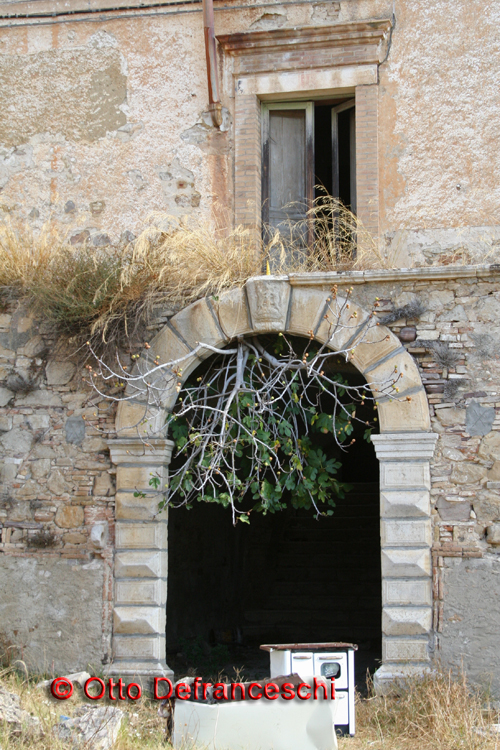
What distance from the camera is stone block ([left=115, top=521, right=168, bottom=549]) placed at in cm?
604

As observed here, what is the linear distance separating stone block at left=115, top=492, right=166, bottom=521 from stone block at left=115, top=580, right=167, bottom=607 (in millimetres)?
492

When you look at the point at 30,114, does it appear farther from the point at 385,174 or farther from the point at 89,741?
the point at 89,741

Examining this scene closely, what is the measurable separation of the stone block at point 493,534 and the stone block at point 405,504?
0.45m

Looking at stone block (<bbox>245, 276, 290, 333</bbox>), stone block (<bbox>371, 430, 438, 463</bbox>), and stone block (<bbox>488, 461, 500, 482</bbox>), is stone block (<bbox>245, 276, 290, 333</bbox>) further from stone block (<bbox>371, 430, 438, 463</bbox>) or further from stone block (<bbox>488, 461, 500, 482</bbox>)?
stone block (<bbox>488, 461, 500, 482</bbox>)

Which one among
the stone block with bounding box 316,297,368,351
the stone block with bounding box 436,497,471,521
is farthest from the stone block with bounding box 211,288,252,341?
the stone block with bounding box 436,497,471,521

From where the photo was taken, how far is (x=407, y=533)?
5672mm

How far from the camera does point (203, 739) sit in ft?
15.9

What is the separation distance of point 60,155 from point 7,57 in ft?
4.22

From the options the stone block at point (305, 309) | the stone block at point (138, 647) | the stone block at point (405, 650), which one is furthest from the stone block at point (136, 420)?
the stone block at point (405, 650)

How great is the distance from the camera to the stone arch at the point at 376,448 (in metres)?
5.60

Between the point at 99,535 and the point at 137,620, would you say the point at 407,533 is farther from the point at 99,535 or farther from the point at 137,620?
the point at 99,535

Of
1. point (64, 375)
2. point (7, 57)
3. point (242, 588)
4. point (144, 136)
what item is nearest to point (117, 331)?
point (64, 375)

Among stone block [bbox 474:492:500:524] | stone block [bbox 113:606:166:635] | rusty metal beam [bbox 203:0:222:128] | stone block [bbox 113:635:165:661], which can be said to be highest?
rusty metal beam [bbox 203:0:222:128]

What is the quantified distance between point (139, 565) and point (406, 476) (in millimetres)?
2152
